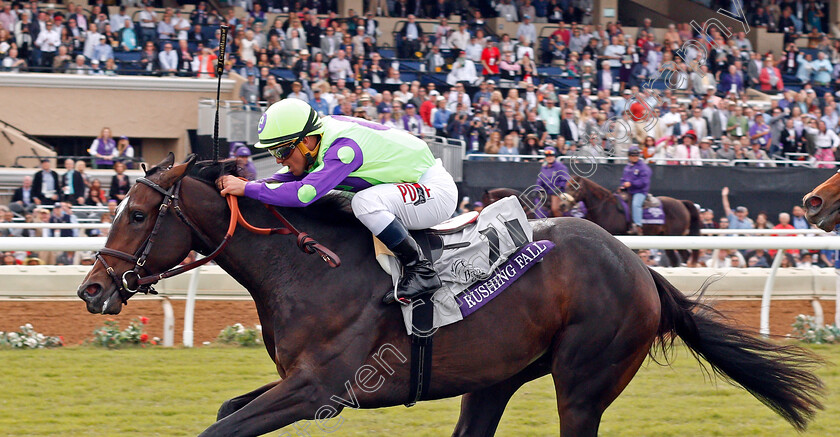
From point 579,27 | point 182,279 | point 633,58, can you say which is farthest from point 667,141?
point 182,279

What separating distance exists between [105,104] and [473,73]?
5.28 metres

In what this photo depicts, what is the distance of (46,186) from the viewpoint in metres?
11.5

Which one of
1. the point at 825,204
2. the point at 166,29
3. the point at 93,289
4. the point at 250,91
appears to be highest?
the point at 166,29

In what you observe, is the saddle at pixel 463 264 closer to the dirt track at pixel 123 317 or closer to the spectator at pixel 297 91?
the dirt track at pixel 123 317

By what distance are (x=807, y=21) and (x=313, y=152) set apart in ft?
63.8

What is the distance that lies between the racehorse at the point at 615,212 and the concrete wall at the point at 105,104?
5351 millimetres

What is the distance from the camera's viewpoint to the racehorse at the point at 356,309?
3.67 metres

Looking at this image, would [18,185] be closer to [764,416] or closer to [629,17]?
[764,416]

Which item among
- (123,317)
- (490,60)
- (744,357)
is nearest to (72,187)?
(123,317)

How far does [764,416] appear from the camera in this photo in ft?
17.8

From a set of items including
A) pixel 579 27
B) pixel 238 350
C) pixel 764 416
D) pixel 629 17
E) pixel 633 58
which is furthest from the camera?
pixel 629 17

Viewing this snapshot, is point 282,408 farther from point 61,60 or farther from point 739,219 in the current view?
point 61,60

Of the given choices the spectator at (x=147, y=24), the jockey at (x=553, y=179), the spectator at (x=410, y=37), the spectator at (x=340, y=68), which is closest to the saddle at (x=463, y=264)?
the jockey at (x=553, y=179)

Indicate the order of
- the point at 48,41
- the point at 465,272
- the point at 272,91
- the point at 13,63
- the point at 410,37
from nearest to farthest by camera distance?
the point at 465,272 → the point at 272,91 → the point at 13,63 → the point at 48,41 → the point at 410,37
